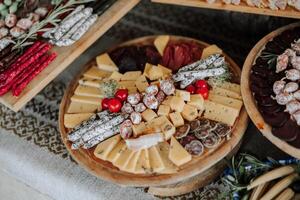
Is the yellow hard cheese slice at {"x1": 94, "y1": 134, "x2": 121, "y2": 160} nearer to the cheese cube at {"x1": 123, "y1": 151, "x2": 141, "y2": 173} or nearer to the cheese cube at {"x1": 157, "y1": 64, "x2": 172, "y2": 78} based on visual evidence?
the cheese cube at {"x1": 123, "y1": 151, "x2": 141, "y2": 173}

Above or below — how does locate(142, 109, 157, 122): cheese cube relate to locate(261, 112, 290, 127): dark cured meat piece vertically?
below

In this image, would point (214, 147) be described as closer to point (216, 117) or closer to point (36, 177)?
point (216, 117)

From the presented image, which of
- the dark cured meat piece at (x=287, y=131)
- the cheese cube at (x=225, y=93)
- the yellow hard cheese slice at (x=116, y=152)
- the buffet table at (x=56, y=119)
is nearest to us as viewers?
the dark cured meat piece at (x=287, y=131)

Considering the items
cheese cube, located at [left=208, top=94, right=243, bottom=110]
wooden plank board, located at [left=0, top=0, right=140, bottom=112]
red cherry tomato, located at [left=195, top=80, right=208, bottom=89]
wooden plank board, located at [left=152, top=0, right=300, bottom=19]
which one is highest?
wooden plank board, located at [left=152, top=0, right=300, bottom=19]

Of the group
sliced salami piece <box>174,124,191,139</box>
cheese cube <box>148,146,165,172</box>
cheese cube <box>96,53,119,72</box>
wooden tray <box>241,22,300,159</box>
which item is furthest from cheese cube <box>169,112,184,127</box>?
cheese cube <box>96,53,119,72</box>

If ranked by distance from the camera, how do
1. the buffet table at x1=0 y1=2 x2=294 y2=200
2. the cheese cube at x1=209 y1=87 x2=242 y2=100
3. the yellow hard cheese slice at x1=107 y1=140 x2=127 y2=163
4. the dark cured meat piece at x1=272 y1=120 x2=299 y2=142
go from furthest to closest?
1. the buffet table at x1=0 y1=2 x2=294 y2=200
2. the cheese cube at x1=209 y1=87 x2=242 y2=100
3. the yellow hard cheese slice at x1=107 y1=140 x2=127 y2=163
4. the dark cured meat piece at x1=272 y1=120 x2=299 y2=142

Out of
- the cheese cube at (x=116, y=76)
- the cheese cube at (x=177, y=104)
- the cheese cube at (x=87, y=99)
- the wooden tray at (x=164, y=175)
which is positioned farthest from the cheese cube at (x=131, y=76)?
the wooden tray at (x=164, y=175)

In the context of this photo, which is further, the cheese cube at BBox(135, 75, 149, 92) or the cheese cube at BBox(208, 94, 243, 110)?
the cheese cube at BBox(135, 75, 149, 92)

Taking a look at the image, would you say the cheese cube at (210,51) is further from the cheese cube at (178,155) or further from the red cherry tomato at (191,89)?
the cheese cube at (178,155)
